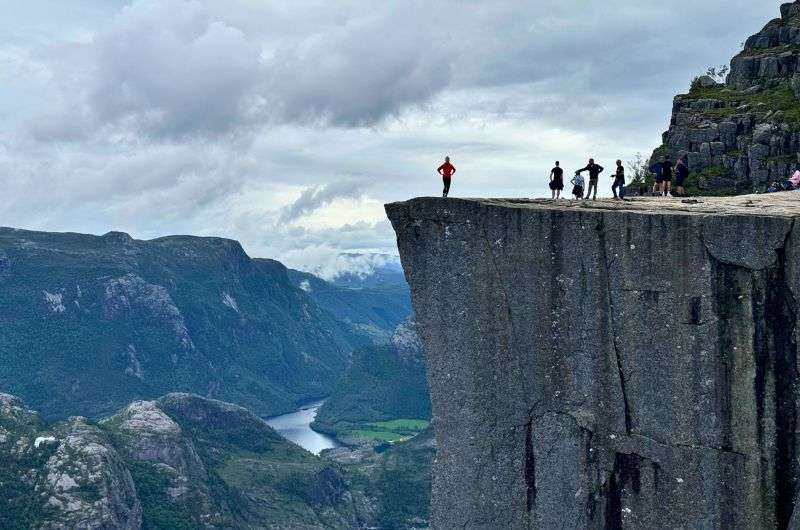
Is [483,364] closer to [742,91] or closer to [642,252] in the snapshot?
[642,252]

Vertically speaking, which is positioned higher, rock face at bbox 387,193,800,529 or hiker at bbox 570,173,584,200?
hiker at bbox 570,173,584,200

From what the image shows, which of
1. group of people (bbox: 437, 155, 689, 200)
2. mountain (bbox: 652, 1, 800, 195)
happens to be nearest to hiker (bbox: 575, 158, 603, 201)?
group of people (bbox: 437, 155, 689, 200)

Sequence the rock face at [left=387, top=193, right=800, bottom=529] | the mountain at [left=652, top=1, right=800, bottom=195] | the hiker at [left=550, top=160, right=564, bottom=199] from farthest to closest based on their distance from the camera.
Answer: the mountain at [left=652, top=1, right=800, bottom=195] < the hiker at [left=550, top=160, right=564, bottom=199] < the rock face at [left=387, top=193, right=800, bottom=529]

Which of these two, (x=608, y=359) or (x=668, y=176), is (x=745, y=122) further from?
(x=608, y=359)

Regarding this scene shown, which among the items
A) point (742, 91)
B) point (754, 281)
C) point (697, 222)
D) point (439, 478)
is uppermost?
point (742, 91)

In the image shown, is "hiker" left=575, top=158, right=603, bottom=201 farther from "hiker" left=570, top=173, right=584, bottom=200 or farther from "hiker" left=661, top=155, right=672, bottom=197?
"hiker" left=661, top=155, right=672, bottom=197

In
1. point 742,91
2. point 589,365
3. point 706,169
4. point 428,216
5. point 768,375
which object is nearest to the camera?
point 768,375

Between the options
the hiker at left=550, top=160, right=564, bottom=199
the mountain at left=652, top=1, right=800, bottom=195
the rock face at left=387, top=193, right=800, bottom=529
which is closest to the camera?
the rock face at left=387, top=193, right=800, bottom=529

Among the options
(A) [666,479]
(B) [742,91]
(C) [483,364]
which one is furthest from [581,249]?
(B) [742,91]
